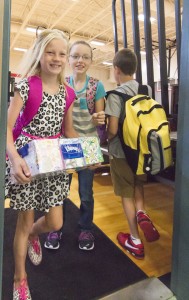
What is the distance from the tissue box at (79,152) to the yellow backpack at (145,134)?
1.61ft

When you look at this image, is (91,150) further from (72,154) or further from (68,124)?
(68,124)

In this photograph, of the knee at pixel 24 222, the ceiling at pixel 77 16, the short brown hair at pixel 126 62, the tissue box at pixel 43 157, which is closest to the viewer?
the tissue box at pixel 43 157

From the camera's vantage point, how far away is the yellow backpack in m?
1.57

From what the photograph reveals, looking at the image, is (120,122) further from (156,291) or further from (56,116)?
(156,291)

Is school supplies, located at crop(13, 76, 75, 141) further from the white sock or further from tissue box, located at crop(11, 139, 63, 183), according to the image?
the white sock

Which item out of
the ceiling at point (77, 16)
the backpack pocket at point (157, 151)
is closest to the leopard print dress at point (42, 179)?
the backpack pocket at point (157, 151)

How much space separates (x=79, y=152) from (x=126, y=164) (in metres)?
0.79

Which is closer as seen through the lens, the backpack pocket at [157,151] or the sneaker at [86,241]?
the backpack pocket at [157,151]

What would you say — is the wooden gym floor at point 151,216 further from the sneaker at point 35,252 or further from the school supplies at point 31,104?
the school supplies at point 31,104

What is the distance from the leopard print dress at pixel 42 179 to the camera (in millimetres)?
1172

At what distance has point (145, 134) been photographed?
1558mm

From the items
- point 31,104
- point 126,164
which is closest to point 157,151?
point 126,164

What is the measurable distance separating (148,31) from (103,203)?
186 cm

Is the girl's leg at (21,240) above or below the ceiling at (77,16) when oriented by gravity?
below
